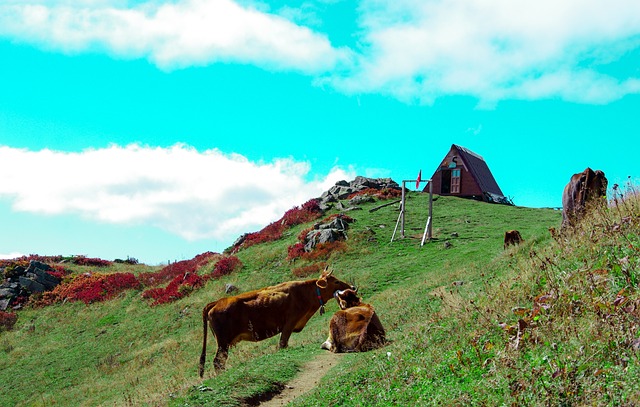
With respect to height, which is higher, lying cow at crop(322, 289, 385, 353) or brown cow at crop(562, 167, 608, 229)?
brown cow at crop(562, 167, 608, 229)

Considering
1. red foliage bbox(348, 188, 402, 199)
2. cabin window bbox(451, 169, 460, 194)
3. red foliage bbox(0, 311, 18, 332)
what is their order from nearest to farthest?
1. red foliage bbox(0, 311, 18, 332)
2. red foliage bbox(348, 188, 402, 199)
3. cabin window bbox(451, 169, 460, 194)

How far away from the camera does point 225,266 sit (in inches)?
1346

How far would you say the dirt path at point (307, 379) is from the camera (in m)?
10.3

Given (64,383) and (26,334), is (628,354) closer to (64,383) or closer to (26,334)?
(64,383)

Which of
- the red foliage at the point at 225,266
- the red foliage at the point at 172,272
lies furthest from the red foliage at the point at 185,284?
the red foliage at the point at 172,272

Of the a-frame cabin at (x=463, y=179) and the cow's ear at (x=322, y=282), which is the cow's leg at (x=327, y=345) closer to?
the cow's ear at (x=322, y=282)

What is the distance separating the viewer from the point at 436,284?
65.4 feet

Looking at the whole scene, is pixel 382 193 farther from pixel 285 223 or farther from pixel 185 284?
pixel 185 284

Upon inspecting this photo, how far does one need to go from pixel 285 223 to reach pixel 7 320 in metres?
20.0

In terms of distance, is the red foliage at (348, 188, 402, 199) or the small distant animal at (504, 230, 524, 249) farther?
the red foliage at (348, 188, 402, 199)

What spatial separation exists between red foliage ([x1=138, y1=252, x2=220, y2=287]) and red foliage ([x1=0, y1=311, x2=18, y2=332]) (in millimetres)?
7660

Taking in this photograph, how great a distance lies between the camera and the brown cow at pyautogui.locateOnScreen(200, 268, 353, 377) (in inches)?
560

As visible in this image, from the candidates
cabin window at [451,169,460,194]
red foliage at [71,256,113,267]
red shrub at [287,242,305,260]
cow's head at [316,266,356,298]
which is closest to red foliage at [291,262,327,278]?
red shrub at [287,242,305,260]

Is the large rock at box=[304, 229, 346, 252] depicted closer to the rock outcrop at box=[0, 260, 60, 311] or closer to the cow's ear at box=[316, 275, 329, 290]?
the cow's ear at box=[316, 275, 329, 290]
